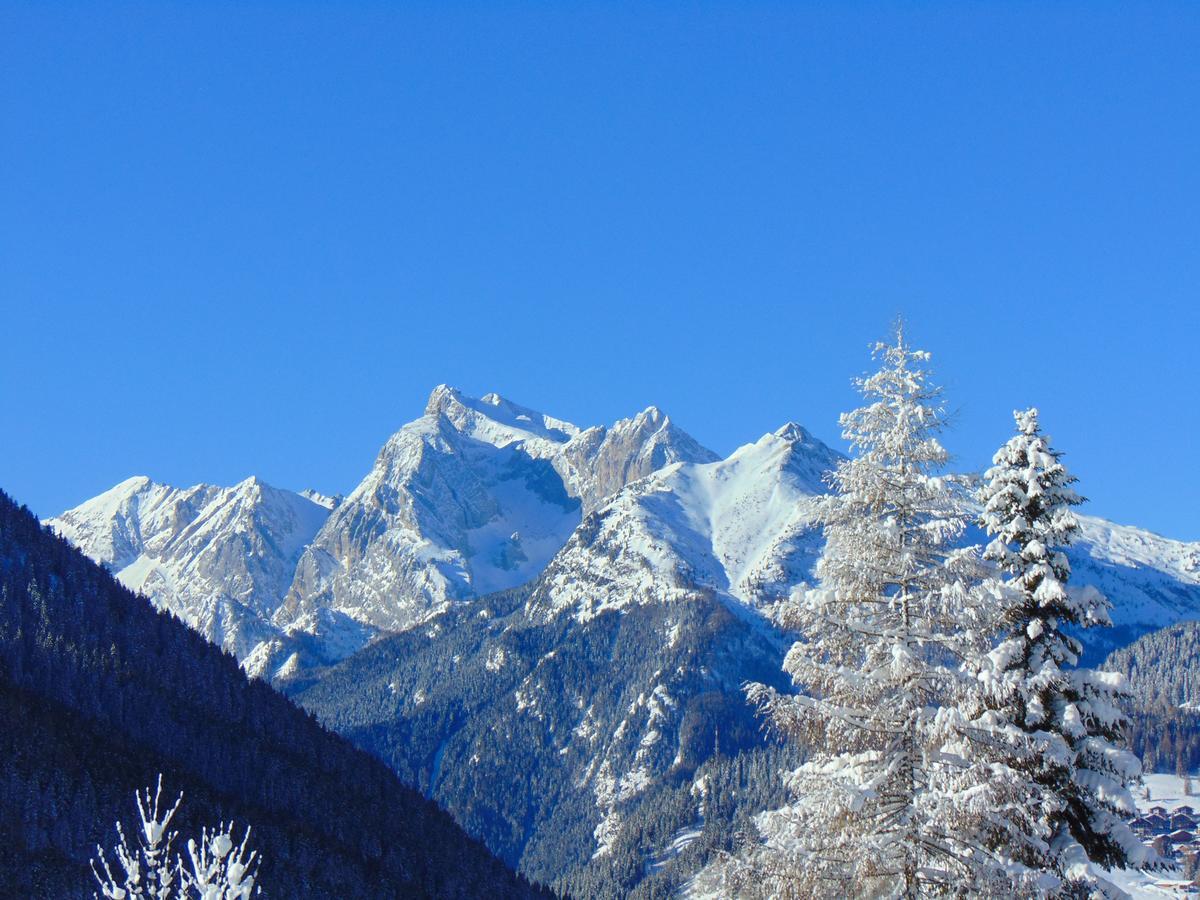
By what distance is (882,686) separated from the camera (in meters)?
28.7

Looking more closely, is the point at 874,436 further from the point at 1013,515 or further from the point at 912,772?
the point at 912,772

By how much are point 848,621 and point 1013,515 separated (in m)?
5.85

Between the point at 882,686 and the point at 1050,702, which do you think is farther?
the point at 1050,702

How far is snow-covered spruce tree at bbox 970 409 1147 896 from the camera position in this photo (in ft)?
94.5

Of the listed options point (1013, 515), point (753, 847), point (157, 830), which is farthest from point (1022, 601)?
point (157, 830)

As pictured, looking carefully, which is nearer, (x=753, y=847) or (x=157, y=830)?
(x=157, y=830)

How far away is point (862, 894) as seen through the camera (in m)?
27.9

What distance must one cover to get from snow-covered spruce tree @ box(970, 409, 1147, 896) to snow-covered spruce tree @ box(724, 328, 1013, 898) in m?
1.25

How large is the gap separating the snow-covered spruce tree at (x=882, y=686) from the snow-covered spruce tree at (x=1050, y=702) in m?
1.25

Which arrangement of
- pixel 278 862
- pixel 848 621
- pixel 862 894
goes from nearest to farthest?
pixel 862 894
pixel 848 621
pixel 278 862

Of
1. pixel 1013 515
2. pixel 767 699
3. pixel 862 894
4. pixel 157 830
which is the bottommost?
pixel 157 830

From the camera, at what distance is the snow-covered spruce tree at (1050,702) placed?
94.5 ft

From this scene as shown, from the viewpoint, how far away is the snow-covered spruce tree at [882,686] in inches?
1085

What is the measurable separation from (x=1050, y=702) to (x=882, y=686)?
5.23m
